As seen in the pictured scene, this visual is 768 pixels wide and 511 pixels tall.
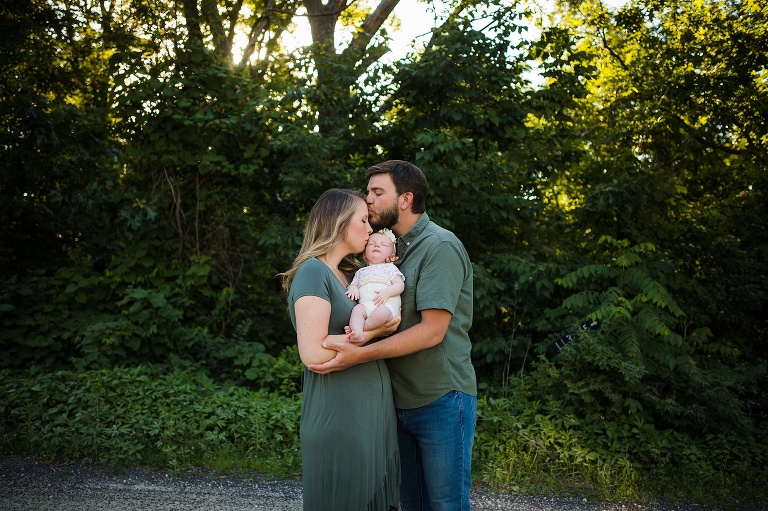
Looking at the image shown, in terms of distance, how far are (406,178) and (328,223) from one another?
53 cm

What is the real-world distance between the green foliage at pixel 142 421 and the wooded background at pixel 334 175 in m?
0.71

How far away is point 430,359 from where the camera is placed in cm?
311

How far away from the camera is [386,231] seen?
3.19 meters

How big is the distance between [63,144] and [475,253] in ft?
17.4

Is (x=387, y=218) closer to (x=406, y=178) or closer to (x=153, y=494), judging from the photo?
(x=406, y=178)

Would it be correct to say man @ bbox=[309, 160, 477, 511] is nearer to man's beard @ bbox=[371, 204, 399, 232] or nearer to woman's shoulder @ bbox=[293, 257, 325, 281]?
man's beard @ bbox=[371, 204, 399, 232]

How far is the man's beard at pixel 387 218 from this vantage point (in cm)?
329

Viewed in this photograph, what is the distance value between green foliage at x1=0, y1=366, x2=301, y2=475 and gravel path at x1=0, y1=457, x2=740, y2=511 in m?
0.22

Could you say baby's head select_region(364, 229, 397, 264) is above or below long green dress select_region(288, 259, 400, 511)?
above

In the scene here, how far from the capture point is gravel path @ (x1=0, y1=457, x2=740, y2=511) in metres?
4.78

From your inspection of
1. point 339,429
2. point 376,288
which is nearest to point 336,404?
point 339,429

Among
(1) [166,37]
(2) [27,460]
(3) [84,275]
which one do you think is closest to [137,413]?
(2) [27,460]

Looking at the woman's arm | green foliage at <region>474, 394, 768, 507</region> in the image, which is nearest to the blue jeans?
the woman's arm

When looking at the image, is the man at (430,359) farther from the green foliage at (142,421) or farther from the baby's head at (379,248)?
the green foliage at (142,421)
